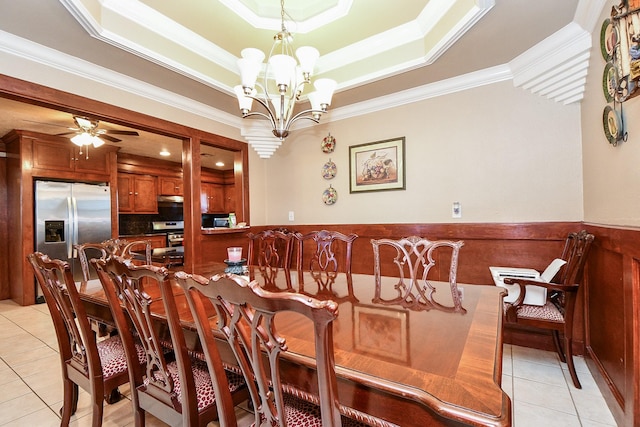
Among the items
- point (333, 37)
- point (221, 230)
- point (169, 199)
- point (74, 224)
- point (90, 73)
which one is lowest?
point (221, 230)

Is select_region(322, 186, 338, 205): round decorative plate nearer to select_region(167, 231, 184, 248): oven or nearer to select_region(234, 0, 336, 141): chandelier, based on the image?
select_region(234, 0, 336, 141): chandelier

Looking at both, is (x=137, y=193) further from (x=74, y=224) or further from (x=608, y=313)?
(x=608, y=313)

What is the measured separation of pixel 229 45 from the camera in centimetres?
252

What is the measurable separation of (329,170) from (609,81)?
238cm

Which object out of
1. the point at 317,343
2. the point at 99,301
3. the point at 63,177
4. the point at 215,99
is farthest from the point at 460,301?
the point at 63,177

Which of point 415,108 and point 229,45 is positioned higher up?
point 229,45

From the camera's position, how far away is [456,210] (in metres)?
2.68

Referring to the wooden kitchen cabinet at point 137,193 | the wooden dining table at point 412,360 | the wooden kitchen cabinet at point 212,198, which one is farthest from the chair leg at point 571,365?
the wooden kitchen cabinet at point 137,193

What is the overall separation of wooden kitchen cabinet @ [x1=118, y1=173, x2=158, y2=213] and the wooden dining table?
4939 mm

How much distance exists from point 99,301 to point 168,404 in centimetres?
75

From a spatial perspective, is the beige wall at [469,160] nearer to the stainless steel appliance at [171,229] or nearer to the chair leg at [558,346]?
the chair leg at [558,346]

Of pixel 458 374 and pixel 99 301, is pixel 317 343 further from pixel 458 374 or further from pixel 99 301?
pixel 99 301

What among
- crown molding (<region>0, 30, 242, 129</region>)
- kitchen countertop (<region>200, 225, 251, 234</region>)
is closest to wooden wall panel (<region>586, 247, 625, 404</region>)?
kitchen countertop (<region>200, 225, 251, 234</region>)

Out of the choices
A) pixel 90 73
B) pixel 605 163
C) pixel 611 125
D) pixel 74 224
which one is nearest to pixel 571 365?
Answer: pixel 605 163
